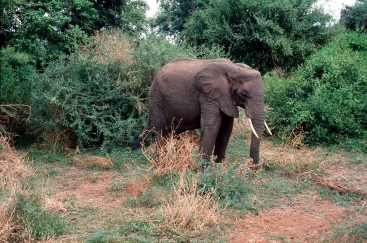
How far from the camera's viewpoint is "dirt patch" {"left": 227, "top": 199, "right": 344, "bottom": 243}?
4996 mm

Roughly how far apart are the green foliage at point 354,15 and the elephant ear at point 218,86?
68.0 feet

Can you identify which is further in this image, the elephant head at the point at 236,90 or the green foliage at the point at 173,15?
the green foliage at the point at 173,15

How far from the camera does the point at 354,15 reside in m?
26.7

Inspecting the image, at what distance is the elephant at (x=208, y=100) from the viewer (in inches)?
285

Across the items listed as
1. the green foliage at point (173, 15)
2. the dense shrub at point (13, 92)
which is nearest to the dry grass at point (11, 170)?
the dense shrub at point (13, 92)

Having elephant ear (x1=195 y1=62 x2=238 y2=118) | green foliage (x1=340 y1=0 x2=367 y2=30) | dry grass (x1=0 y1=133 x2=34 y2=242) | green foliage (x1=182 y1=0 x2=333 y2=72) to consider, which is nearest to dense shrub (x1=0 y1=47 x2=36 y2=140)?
dry grass (x1=0 y1=133 x2=34 y2=242)

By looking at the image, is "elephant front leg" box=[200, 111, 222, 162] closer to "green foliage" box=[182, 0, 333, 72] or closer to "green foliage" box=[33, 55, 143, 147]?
"green foliage" box=[33, 55, 143, 147]

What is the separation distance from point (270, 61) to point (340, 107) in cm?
755

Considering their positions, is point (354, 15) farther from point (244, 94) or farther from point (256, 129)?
point (256, 129)

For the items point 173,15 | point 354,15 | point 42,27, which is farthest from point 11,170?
point 354,15

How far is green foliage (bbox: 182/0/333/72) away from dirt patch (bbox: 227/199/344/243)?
11.1 metres

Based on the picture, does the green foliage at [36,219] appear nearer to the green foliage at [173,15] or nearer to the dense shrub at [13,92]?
the dense shrub at [13,92]

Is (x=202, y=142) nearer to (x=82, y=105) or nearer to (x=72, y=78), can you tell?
(x=82, y=105)

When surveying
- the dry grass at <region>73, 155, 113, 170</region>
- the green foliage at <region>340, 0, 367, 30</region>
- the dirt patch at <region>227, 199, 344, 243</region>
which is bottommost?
the dry grass at <region>73, 155, 113, 170</region>
